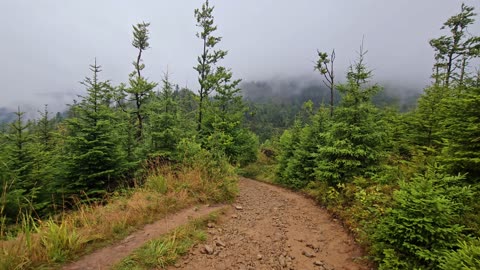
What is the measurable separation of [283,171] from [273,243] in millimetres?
10615

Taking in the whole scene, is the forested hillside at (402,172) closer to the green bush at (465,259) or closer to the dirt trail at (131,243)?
the green bush at (465,259)

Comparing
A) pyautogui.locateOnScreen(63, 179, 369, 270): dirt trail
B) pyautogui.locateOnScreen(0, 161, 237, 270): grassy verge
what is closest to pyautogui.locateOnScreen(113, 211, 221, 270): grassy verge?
pyautogui.locateOnScreen(63, 179, 369, 270): dirt trail

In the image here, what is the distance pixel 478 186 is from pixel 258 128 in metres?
81.4

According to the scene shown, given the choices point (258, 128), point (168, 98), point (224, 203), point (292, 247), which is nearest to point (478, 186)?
point (292, 247)

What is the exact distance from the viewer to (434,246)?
3.95m

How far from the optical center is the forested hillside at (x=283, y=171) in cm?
417

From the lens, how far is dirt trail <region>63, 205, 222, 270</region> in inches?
158

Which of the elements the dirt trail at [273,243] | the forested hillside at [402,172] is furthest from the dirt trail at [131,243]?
the forested hillside at [402,172]

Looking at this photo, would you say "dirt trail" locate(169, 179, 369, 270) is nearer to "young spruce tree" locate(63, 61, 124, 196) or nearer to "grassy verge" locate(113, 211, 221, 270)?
"grassy verge" locate(113, 211, 221, 270)

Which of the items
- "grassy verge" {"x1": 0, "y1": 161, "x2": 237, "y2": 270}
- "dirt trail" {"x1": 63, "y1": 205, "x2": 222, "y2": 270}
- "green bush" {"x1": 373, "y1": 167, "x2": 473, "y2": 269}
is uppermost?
"green bush" {"x1": 373, "y1": 167, "x2": 473, "y2": 269}

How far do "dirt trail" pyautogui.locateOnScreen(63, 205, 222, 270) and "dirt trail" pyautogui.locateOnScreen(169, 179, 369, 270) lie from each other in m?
0.88

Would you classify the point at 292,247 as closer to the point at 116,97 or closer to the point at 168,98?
the point at 168,98

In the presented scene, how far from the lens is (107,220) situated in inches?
211

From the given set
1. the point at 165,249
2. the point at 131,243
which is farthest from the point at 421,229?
the point at 131,243
